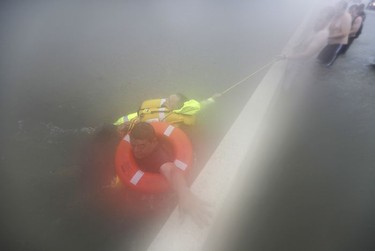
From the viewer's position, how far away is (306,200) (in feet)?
12.6

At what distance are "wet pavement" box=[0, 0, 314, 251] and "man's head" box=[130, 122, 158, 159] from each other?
4.10 ft

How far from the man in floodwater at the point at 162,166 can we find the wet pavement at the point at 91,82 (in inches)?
42.8

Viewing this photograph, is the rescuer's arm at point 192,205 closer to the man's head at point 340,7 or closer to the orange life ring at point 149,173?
the orange life ring at point 149,173

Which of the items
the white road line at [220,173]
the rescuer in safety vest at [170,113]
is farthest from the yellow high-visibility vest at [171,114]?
the white road line at [220,173]

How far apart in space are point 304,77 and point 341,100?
0.87 m

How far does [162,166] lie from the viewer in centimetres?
291

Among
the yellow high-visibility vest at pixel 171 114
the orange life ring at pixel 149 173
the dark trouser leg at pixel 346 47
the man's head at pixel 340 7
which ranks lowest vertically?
the orange life ring at pixel 149 173

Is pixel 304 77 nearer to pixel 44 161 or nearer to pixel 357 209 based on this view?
pixel 357 209

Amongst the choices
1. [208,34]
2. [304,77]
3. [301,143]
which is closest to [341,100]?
[304,77]

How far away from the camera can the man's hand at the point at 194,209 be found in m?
2.39

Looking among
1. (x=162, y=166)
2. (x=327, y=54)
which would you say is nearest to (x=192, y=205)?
(x=162, y=166)

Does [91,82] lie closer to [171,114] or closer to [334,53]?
[171,114]

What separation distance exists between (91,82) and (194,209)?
4433mm

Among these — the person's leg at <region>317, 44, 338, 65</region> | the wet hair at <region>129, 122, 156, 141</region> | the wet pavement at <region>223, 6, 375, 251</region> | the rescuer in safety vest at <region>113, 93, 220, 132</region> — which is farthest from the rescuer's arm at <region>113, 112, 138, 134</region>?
the person's leg at <region>317, 44, 338, 65</region>
